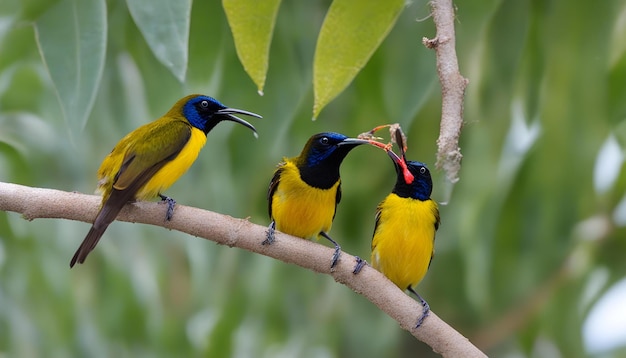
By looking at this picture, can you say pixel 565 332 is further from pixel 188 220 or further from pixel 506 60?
pixel 188 220

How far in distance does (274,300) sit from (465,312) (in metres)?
1.53

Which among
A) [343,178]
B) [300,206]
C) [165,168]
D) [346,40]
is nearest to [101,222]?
[165,168]

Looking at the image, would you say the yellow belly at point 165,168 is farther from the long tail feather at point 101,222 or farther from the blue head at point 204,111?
the long tail feather at point 101,222

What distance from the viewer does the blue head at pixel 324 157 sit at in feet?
5.25

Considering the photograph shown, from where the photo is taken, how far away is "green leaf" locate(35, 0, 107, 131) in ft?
4.63

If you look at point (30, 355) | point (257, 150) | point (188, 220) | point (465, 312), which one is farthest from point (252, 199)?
point (465, 312)

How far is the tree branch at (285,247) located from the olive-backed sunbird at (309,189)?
0.23 m

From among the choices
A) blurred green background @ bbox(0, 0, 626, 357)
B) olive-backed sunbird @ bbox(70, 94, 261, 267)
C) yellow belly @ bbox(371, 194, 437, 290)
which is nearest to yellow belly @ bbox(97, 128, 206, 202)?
olive-backed sunbird @ bbox(70, 94, 261, 267)

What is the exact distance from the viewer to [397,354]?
17.1 feet

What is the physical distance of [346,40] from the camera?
1.17m

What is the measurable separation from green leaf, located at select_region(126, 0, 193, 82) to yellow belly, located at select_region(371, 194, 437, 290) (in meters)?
0.77

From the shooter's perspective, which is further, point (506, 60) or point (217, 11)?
point (506, 60)

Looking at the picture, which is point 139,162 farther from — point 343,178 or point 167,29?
point 343,178

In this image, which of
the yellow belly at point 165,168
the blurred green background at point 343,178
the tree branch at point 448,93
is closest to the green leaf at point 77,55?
the blurred green background at point 343,178
